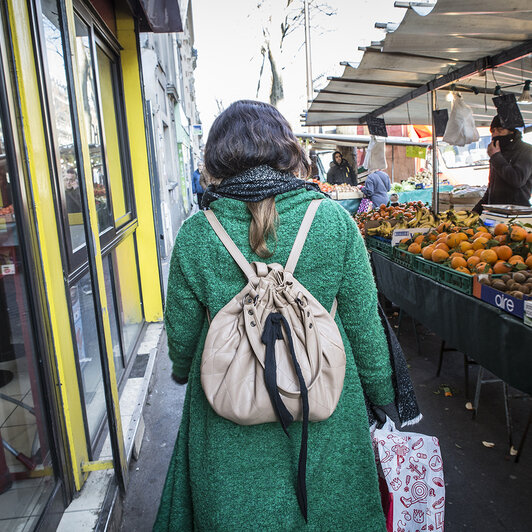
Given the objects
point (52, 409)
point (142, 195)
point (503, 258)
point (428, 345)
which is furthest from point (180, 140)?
point (52, 409)

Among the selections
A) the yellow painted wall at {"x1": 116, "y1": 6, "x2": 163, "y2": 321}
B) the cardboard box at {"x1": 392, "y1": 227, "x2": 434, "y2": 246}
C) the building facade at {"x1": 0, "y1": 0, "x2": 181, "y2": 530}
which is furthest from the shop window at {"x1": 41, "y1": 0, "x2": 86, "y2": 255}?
the cardboard box at {"x1": 392, "y1": 227, "x2": 434, "y2": 246}

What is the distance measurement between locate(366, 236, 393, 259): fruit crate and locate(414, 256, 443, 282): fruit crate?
80 centimetres

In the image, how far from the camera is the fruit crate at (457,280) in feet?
11.0

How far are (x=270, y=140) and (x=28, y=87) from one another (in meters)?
1.09

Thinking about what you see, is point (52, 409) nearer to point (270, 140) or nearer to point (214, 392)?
point (214, 392)

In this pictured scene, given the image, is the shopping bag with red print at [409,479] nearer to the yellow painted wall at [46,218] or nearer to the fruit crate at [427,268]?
the yellow painted wall at [46,218]

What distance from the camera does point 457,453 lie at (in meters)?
3.18

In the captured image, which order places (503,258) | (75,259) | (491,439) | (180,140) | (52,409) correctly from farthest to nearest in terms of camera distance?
(180,140) < (503,258) < (491,439) < (75,259) < (52,409)

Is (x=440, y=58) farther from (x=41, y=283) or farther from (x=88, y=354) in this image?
(x=41, y=283)

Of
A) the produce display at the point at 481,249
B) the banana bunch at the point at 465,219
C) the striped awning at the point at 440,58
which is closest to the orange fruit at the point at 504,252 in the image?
the produce display at the point at 481,249

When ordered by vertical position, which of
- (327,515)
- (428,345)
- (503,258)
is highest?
(503,258)

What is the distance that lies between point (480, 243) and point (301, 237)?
2972 millimetres

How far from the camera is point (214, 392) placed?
1281 millimetres

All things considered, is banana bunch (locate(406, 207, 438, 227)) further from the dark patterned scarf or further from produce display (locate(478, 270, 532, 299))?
the dark patterned scarf
